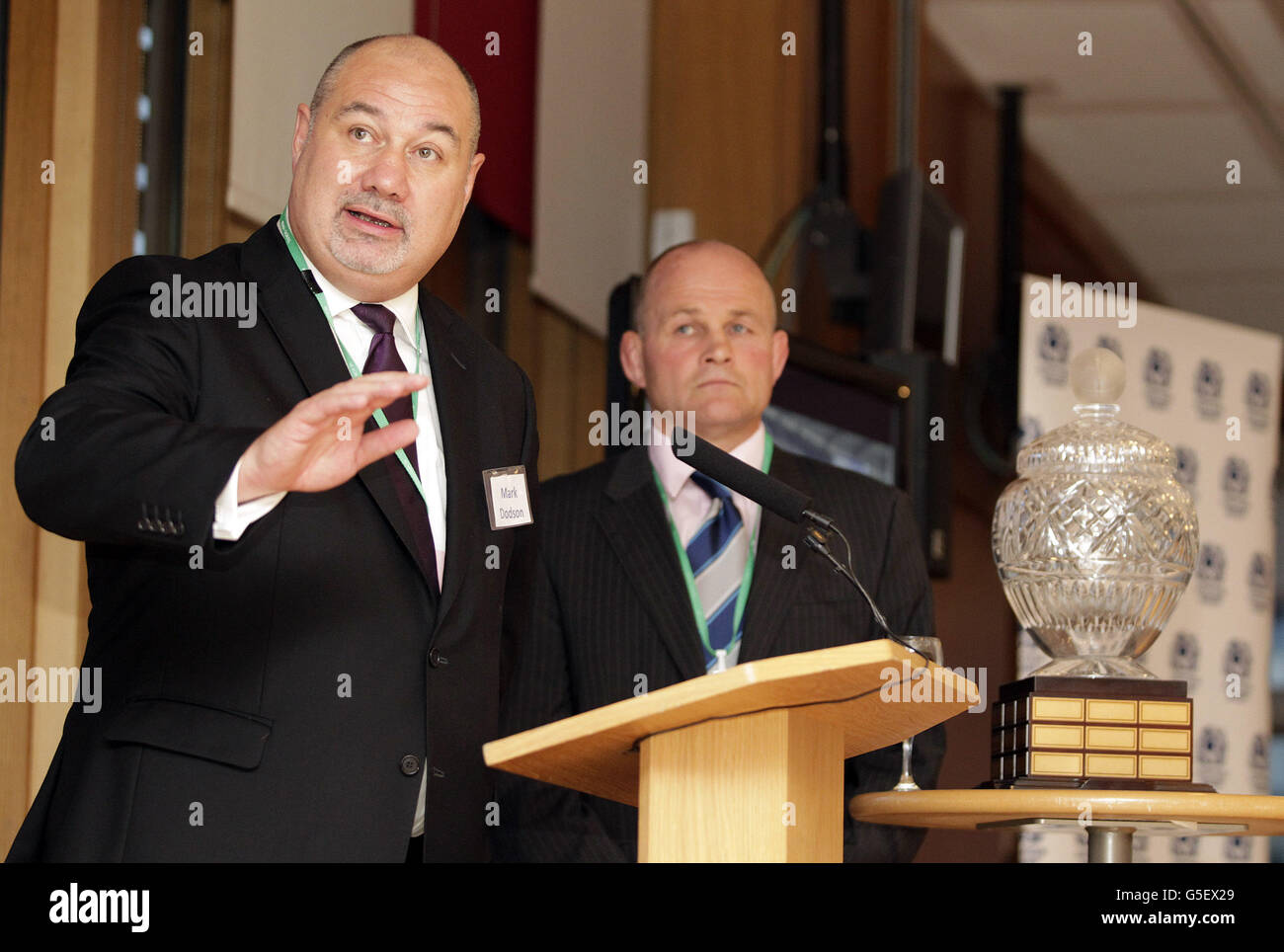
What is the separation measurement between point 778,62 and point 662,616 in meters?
3.54

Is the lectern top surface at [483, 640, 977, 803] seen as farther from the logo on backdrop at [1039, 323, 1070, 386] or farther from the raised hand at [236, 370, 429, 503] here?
the logo on backdrop at [1039, 323, 1070, 386]

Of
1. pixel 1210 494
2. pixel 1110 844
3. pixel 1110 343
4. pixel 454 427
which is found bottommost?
pixel 1110 844

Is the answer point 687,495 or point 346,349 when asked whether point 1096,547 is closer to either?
point 687,495

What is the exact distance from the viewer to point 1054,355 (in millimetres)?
5137

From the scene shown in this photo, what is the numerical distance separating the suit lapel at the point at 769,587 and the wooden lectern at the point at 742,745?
0.87 m

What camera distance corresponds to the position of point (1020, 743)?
225cm

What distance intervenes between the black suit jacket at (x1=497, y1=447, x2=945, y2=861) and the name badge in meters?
0.52

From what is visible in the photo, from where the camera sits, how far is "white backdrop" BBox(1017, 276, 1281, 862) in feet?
16.5

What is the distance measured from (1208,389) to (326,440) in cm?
433

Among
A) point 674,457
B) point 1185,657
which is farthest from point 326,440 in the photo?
point 1185,657

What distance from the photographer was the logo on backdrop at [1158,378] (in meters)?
5.25

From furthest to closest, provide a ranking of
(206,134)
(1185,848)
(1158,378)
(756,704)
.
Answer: (1158,378)
(1185,848)
(206,134)
(756,704)
